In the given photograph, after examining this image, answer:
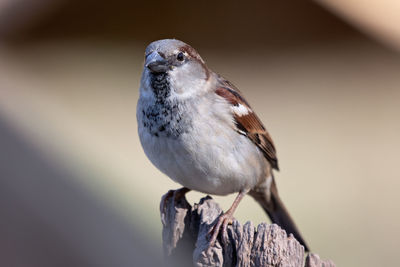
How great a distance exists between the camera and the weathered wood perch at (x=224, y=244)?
1.61 m

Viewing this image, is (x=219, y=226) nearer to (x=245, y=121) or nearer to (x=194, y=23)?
(x=245, y=121)

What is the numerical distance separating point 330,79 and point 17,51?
3.13 meters

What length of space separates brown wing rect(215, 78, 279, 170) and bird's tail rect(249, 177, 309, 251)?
0.74ft

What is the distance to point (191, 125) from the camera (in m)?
2.04

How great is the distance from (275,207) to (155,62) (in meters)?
1.15

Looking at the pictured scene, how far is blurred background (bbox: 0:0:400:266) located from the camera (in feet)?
14.0

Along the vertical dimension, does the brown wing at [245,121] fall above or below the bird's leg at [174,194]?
above

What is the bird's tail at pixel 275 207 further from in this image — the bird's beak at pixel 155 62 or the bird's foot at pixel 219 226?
the bird's beak at pixel 155 62

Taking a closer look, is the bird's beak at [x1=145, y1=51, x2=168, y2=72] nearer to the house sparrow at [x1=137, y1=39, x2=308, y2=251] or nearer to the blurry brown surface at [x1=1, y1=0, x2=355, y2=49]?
the house sparrow at [x1=137, y1=39, x2=308, y2=251]

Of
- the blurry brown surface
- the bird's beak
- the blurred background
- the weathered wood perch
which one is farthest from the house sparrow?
the blurry brown surface

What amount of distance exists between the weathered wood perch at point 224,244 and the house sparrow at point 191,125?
4.0 inches

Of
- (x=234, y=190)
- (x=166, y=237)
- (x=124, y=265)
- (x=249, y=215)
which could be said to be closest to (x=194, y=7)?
(x=249, y=215)

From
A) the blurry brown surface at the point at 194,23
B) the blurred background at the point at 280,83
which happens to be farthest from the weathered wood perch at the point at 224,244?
the blurry brown surface at the point at 194,23

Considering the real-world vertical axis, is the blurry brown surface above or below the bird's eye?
above
